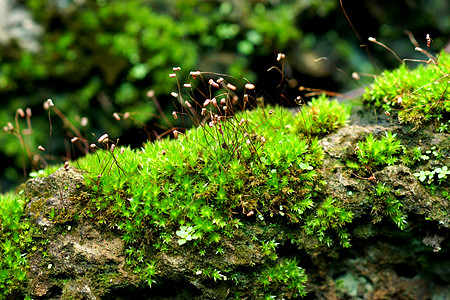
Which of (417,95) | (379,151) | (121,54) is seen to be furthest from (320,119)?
(121,54)

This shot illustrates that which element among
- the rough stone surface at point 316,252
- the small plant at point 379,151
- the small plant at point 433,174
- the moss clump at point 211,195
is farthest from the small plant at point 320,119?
the small plant at point 433,174

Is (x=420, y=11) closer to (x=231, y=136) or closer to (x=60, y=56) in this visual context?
(x=231, y=136)

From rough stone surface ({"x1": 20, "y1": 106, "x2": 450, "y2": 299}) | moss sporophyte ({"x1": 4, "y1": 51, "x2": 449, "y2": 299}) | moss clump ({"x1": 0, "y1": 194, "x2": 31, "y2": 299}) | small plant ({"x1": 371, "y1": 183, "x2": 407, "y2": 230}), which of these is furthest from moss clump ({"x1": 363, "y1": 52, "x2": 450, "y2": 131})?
moss clump ({"x1": 0, "y1": 194, "x2": 31, "y2": 299})

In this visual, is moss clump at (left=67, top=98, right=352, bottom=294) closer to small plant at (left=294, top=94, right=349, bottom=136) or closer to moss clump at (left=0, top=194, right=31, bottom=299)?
small plant at (left=294, top=94, right=349, bottom=136)

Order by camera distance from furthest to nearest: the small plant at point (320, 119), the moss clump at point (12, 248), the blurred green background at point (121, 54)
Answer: the blurred green background at point (121, 54)
the small plant at point (320, 119)
the moss clump at point (12, 248)

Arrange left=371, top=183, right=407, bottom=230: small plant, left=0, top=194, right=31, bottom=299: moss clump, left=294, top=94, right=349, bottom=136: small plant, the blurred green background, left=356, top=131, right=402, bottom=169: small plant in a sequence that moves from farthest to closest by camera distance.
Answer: the blurred green background → left=294, top=94, right=349, bottom=136: small plant → left=356, top=131, right=402, bottom=169: small plant → left=371, top=183, right=407, bottom=230: small plant → left=0, top=194, right=31, bottom=299: moss clump

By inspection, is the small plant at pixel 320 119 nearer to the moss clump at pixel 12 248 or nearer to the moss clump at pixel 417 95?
the moss clump at pixel 417 95

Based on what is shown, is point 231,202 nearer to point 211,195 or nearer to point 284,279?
point 211,195
